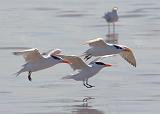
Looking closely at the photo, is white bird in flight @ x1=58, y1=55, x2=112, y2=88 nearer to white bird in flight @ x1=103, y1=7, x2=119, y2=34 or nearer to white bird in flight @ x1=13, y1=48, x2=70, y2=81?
white bird in flight @ x1=13, y1=48, x2=70, y2=81

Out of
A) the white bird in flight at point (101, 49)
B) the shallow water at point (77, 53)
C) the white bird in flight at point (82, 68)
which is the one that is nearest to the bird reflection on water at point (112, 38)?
the shallow water at point (77, 53)

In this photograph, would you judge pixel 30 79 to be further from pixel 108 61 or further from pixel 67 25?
pixel 67 25

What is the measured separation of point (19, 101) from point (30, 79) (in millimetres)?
914

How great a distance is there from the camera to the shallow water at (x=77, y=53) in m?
18.3

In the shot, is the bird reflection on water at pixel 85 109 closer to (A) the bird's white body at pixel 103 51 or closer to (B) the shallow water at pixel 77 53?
(B) the shallow water at pixel 77 53

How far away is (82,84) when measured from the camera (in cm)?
2027

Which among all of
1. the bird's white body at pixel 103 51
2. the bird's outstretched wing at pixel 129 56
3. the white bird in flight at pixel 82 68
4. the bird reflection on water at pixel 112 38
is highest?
the bird reflection on water at pixel 112 38

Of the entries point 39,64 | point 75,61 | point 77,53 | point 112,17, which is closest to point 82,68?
point 75,61

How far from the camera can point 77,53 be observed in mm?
23562

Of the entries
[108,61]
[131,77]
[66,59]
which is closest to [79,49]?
[108,61]

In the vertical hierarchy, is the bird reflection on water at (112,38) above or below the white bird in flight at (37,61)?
above

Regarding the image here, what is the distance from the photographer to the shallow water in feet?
59.9

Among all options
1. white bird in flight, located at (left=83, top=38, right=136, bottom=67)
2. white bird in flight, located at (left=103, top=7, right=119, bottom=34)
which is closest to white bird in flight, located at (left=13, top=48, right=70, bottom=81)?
white bird in flight, located at (left=83, top=38, right=136, bottom=67)

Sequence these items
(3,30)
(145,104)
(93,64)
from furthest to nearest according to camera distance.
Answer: (3,30) < (93,64) < (145,104)
